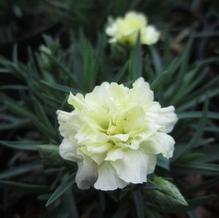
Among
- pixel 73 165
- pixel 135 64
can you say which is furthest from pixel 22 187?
pixel 135 64

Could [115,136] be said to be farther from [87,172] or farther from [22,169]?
[22,169]

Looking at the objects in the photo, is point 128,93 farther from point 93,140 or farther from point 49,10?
point 49,10

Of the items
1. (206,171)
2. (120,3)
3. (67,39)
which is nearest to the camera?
(206,171)

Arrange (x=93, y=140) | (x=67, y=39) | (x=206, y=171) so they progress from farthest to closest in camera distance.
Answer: (x=67, y=39) → (x=206, y=171) → (x=93, y=140)

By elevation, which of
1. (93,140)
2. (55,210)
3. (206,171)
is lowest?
(55,210)

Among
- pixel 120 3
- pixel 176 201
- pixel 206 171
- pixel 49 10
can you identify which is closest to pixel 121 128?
pixel 176 201

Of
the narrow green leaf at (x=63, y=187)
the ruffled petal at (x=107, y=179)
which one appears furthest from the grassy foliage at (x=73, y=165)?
the ruffled petal at (x=107, y=179)

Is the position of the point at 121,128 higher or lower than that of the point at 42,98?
higher

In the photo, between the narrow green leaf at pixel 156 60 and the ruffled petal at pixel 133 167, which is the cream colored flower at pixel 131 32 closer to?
the narrow green leaf at pixel 156 60
